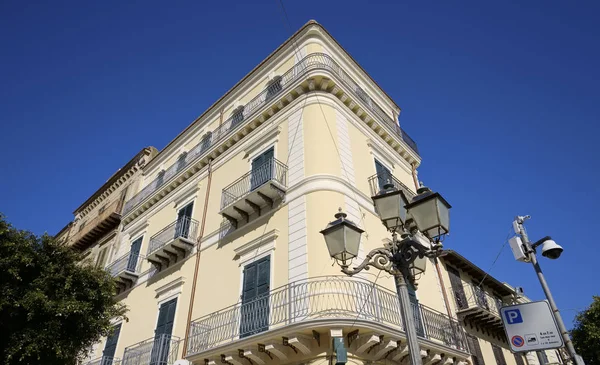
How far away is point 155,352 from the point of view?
12406mm

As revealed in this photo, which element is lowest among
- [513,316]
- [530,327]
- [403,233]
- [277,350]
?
[530,327]

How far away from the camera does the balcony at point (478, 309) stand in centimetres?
1377

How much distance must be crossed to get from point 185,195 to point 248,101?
185 inches

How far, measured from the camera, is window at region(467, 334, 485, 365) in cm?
1328

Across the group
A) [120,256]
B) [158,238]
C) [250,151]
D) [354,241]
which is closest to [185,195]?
[158,238]

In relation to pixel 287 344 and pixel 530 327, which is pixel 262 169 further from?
pixel 530 327

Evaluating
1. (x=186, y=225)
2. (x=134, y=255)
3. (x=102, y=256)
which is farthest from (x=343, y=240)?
(x=102, y=256)

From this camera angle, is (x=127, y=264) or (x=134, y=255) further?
(x=134, y=255)

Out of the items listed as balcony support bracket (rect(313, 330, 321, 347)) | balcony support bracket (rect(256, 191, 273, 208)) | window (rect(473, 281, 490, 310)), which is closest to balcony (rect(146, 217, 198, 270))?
balcony support bracket (rect(256, 191, 273, 208))

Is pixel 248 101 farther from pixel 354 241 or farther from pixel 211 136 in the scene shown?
pixel 354 241

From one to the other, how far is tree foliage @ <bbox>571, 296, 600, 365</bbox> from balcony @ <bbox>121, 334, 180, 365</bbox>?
61.2 ft

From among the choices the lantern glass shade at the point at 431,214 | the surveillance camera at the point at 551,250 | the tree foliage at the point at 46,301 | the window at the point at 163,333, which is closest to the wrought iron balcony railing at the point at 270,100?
the window at the point at 163,333

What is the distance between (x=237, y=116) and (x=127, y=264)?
793 centimetres

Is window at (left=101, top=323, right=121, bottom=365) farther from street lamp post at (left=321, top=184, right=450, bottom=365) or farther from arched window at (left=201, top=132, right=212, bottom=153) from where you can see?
street lamp post at (left=321, top=184, right=450, bottom=365)
